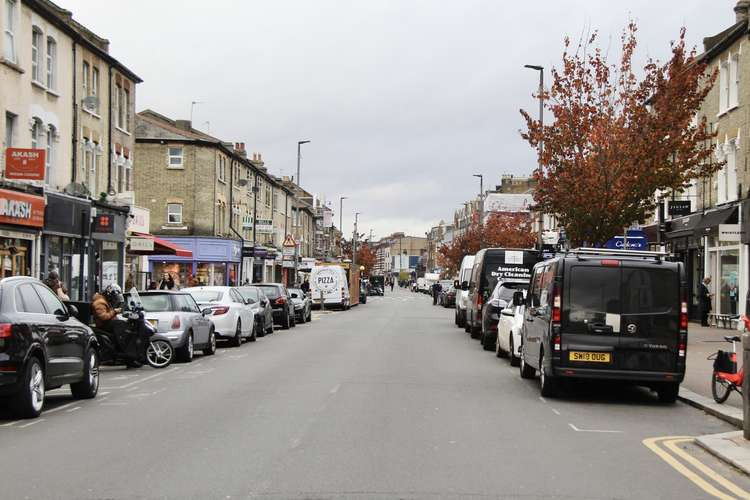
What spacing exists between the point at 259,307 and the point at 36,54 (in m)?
10.1

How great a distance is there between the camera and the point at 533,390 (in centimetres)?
1512

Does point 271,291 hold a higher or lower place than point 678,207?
lower

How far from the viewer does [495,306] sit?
23.5 metres

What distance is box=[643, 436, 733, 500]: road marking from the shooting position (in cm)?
778

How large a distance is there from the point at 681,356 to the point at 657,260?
1.39 m

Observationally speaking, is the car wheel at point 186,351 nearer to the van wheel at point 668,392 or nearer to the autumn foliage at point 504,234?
the van wheel at point 668,392

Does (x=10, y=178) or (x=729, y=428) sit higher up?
(x=10, y=178)

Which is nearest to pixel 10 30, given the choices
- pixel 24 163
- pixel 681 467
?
pixel 24 163

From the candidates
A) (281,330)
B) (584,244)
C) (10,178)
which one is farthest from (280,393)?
(281,330)

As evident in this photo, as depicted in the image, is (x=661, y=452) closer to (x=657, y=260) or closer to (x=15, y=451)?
(x=657, y=260)

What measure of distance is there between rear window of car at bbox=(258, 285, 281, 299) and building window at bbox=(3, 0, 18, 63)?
459 inches

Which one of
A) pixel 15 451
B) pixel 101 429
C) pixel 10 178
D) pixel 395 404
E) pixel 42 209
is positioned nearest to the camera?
pixel 15 451

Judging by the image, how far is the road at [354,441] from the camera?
25.2ft

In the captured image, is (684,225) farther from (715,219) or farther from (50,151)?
(50,151)
